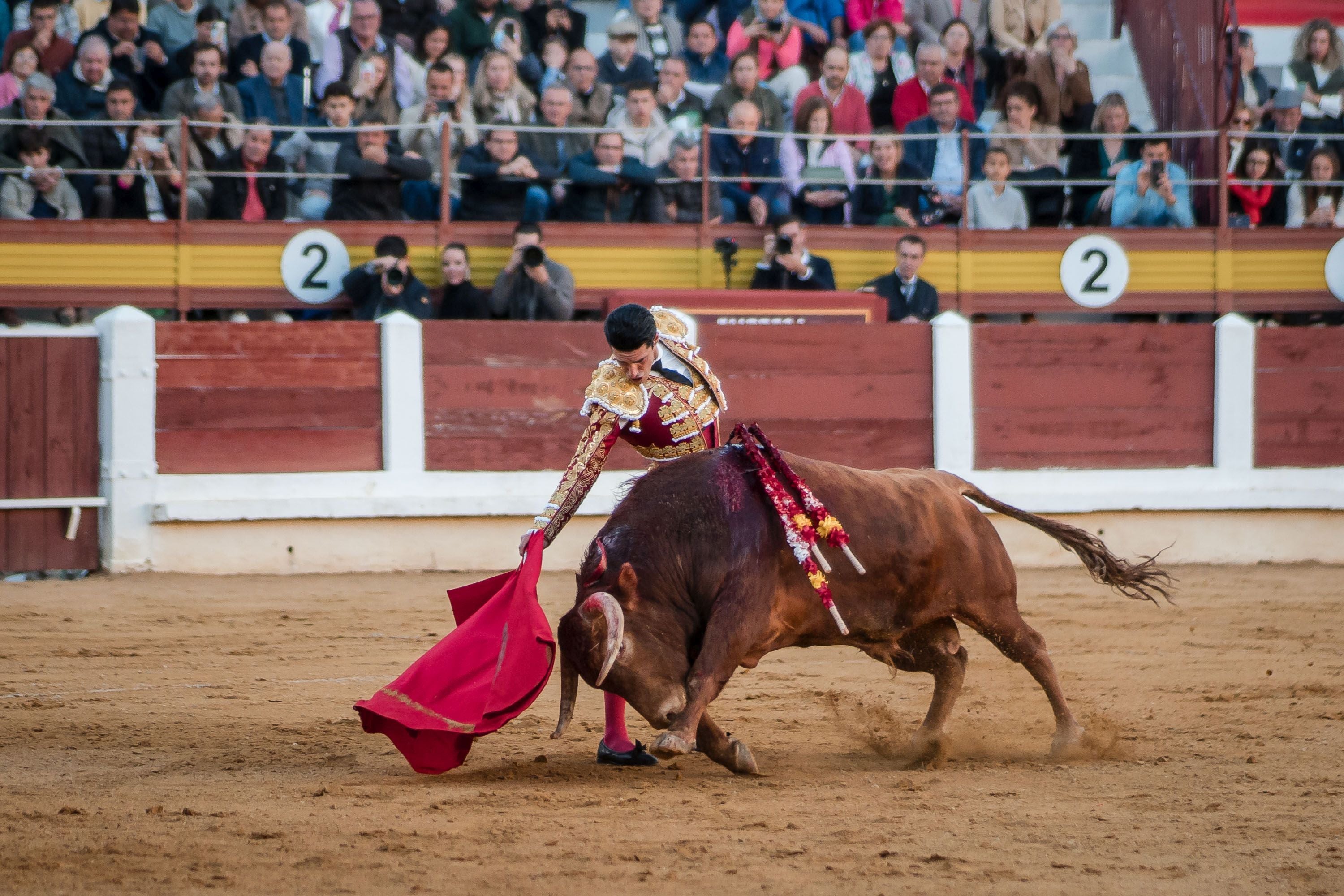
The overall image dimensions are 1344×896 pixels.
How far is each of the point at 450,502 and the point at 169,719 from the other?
326cm

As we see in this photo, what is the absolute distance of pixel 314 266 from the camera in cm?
799

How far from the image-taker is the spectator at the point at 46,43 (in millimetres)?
8102

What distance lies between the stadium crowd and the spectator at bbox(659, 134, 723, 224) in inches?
0.6

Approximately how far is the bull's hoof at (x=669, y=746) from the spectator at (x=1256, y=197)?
6.78 metres

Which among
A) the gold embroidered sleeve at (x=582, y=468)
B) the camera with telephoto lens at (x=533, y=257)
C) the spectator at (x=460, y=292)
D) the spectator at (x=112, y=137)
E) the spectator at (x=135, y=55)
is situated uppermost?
the spectator at (x=135, y=55)

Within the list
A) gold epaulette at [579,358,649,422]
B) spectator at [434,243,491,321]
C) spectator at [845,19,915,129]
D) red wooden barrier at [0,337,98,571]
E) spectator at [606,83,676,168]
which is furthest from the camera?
spectator at [845,19,915,129]

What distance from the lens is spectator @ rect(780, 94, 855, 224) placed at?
327 inches

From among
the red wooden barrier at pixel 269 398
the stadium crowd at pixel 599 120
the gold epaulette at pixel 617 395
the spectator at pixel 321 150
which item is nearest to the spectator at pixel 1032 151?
the stadium crowd at pixel 599 120

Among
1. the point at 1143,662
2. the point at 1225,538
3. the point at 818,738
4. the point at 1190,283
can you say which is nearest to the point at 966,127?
the point at 1190,283

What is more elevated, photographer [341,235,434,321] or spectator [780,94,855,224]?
spectator [780,94,855,224]

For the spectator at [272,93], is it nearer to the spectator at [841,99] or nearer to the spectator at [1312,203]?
the spectator at [841,99]

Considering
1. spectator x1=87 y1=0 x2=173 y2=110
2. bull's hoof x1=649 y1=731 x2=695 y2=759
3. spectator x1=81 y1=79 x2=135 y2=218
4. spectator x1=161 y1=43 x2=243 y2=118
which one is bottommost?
bull's hoof x1=649 y1=731 x2=695 y2=759

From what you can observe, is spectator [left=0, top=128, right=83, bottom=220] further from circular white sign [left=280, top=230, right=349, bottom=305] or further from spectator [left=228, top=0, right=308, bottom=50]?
spectator [left=228, top=0, right=308, bottom=50]

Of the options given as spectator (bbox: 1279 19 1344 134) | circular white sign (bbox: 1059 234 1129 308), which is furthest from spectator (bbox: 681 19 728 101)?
spectator (bbox: 1279 19 1344 134)
